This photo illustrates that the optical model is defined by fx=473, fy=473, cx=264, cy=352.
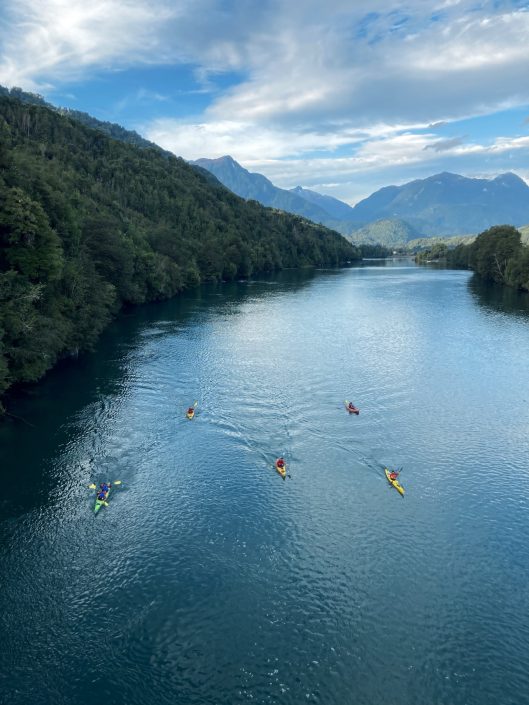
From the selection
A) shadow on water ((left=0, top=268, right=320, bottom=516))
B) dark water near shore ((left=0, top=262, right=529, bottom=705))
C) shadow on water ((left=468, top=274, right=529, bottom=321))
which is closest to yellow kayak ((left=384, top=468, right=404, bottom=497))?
dark water near shore ((left=0, top=262, right=529, bottom=705))

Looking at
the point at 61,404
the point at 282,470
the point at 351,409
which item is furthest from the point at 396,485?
the point at 61,404

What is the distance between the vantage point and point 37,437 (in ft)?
191

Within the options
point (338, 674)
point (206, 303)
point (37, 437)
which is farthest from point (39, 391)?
point (206, 303)

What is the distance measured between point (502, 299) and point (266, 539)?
497ft

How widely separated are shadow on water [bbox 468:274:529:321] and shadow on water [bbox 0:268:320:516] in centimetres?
9457

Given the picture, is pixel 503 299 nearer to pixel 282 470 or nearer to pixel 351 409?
pixel 351 409

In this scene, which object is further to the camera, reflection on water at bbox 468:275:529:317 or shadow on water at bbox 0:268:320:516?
reflection on water at bbox 468:275:529:317

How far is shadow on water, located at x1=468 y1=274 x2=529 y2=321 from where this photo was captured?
143000 mm

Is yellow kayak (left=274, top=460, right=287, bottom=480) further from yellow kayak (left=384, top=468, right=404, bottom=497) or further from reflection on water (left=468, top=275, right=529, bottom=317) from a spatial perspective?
reflection on water (left=468, top=275, right=529, bottom=317)

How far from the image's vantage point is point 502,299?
536 ft

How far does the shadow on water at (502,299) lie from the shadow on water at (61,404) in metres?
94.6

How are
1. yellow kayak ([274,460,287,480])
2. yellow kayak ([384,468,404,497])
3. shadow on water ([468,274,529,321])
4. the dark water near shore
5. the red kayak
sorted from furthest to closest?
shadow on water ([468,274,529,321]) < the red kayak < yellow kayak ([274,460,287,480]) < yellow kayak ([384,468,404,497]) < the dark water near shore

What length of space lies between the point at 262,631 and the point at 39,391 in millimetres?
54590

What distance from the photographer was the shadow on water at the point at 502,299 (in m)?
143
